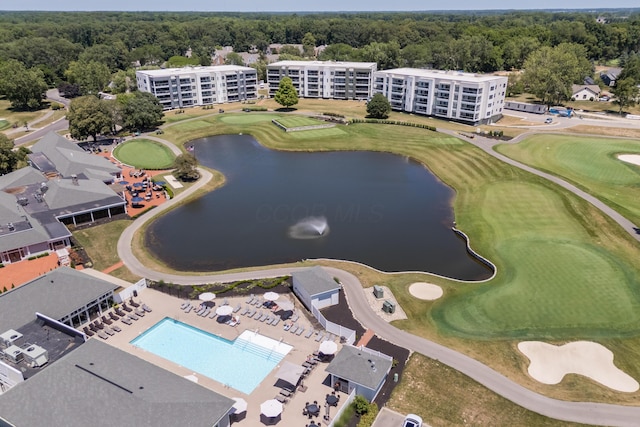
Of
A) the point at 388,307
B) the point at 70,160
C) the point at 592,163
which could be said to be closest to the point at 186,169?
the point at 70,160

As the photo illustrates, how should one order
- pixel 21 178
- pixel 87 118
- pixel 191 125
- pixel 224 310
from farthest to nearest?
pixel 191 125, pixel 87 118, pixel 21 178, pixel 224 310

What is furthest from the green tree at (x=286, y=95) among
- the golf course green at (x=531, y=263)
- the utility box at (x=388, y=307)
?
the utility box at (x=388, y=307)

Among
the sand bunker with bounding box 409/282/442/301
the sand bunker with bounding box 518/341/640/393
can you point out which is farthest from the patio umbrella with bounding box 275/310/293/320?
the sand bunker with bounding box 518/341/640/393

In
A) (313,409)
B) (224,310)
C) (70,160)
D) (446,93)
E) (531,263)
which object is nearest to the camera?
(313,409)

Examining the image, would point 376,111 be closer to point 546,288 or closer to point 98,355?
point 546,288

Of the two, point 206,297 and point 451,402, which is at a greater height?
point 206,297

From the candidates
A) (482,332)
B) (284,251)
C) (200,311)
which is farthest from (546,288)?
(200,311)

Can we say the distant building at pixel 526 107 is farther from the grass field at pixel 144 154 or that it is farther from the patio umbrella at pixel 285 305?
the patio umbrella at pixel 285 305

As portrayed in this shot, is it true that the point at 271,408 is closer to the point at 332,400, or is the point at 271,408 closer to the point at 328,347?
the point at 332,400
